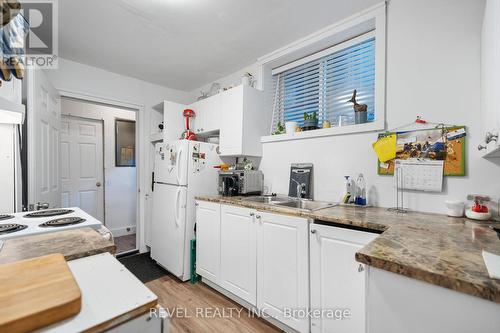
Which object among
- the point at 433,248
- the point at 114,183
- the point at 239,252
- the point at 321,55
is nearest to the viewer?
the point at 433,248

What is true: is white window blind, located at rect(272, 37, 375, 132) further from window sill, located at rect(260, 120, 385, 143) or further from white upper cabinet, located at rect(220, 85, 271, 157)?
white upper cabinet, located at rect(220, 85, 271, 157)

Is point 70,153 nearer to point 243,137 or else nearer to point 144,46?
point 144,46

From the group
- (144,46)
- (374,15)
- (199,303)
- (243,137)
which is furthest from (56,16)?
(199,303)

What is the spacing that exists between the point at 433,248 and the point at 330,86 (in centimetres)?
181

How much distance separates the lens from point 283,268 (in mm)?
1647

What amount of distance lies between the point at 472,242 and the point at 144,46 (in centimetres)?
294

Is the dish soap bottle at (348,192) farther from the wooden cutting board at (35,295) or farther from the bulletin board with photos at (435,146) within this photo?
the wooden cutting board at (35,295)

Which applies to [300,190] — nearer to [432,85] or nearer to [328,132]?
[328,132]

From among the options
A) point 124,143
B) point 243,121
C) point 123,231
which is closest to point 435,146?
point 243,121

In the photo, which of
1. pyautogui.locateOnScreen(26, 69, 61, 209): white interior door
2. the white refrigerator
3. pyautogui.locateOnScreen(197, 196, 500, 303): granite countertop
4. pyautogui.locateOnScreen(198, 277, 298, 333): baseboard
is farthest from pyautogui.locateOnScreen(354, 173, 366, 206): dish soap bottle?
pyautogui.locateOnScreen(26, 69, 61, 209): white interior door

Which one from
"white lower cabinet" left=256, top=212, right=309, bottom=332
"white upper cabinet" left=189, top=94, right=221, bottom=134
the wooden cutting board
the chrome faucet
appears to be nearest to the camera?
the wooden cutting board

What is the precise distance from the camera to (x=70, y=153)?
361cm

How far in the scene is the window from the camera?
161 inches

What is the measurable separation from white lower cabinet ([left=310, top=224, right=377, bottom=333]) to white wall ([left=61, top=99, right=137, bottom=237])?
3.77 m
